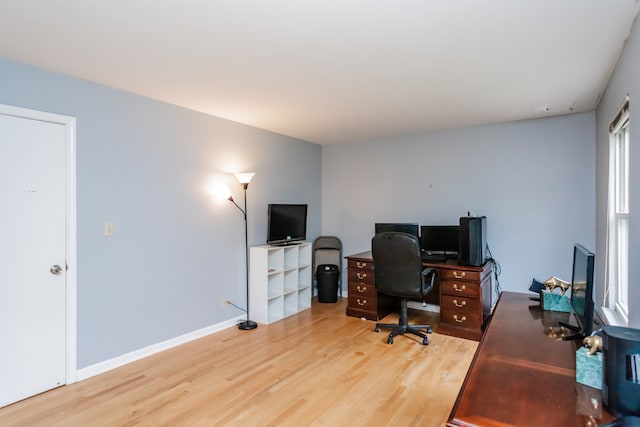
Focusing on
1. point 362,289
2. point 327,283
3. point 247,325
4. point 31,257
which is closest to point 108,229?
point 31,257

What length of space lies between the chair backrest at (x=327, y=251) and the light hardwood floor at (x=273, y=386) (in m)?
1.78

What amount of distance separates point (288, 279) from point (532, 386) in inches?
141

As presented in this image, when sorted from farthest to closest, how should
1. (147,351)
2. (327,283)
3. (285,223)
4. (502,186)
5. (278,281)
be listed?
(327,283)
(285,223)
(278,281)
(502,186)
(147,351)

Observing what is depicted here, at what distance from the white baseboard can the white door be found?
190 millimetres

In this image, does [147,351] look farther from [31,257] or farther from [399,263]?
[399,263]

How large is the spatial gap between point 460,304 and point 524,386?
8.63 ft

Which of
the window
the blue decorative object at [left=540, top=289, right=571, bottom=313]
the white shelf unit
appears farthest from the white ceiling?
the white shelf unit

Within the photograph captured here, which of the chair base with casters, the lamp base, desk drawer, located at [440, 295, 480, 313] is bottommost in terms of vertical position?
the lamp base

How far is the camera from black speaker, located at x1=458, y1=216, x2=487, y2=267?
3600 millimetres

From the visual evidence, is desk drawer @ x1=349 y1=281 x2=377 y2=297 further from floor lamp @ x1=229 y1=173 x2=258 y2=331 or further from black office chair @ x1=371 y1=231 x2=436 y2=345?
floor lamp @ x1=229 y1=173 x2=258 y2=331

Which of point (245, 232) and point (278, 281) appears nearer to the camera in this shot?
point (245, 232)

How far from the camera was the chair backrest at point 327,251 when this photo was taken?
5426 mm

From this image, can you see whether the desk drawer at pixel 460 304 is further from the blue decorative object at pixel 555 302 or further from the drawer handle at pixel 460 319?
the blue decorative object at pixel 555 302

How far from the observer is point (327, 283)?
5.06 meters
